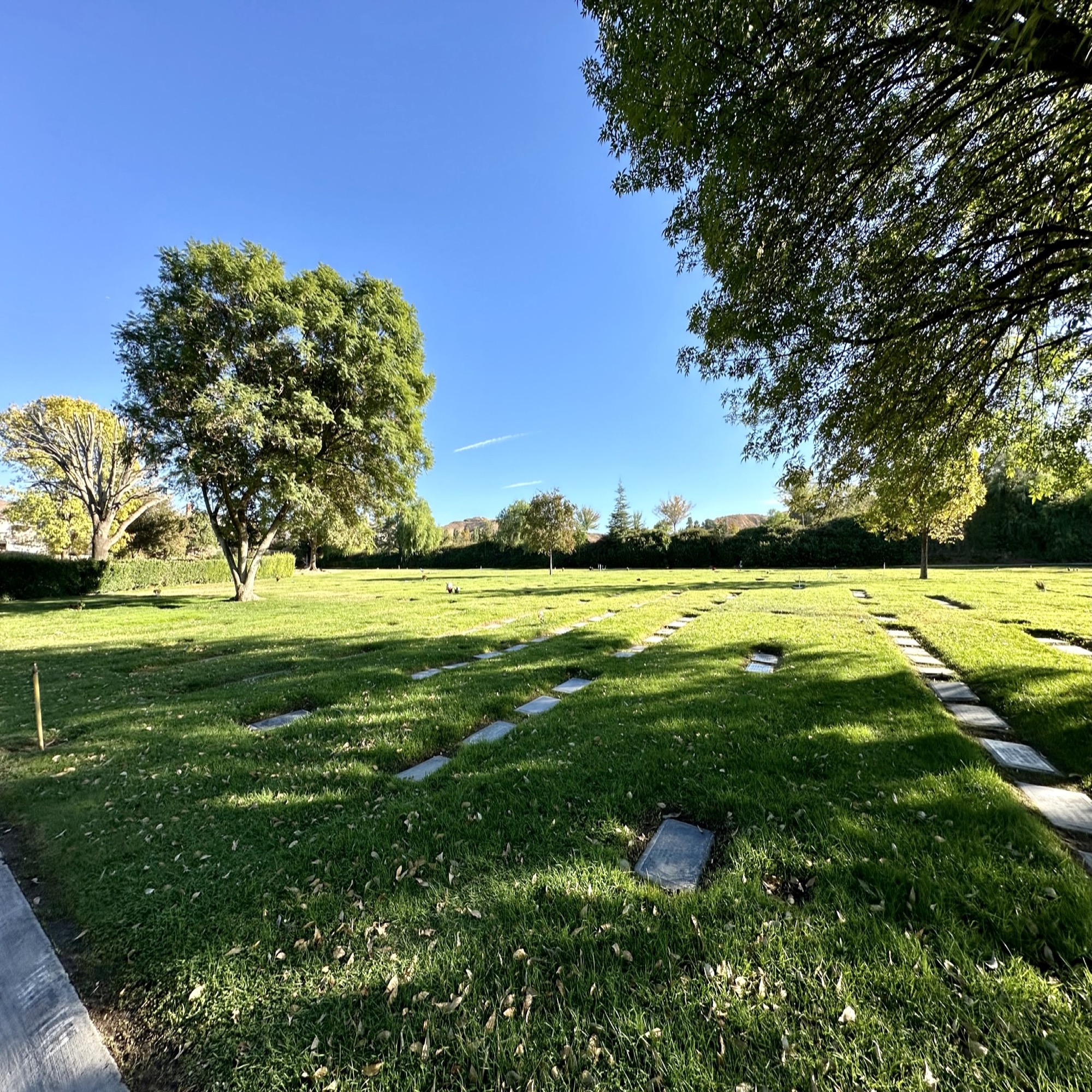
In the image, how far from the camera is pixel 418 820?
237cm

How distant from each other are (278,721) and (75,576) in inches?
798

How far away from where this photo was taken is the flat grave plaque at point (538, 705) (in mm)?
4035

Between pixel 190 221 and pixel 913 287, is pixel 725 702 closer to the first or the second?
pixel 913 287

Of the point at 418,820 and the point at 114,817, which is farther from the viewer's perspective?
the point at 114,817

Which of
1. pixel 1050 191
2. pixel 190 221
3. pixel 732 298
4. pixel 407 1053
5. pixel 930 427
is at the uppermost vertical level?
pixel 190 221

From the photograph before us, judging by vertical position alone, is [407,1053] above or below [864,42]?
below

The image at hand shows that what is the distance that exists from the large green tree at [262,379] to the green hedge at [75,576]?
8.34m

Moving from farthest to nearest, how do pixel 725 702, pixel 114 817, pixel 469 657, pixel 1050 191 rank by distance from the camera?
pixel 469 657
pixel 725 702
pixel 1050 191
pixel 114 817

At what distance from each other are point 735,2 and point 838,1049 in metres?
4.46

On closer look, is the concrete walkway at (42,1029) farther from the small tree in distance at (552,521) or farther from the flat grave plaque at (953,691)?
the small tree in distance at (552,521)

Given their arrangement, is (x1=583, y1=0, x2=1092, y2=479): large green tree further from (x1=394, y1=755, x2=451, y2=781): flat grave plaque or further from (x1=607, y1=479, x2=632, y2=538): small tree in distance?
(x1=607, y1=479, x2=632, y2=538): small tree in distance

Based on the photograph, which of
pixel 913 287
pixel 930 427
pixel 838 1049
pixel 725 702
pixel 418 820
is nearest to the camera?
pixel 838 1049

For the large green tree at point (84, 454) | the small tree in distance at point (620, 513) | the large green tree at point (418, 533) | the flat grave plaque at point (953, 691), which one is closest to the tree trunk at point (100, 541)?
the large green tree at point (84, 454)

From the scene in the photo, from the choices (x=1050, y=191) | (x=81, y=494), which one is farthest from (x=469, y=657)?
(x=81, y=494)
